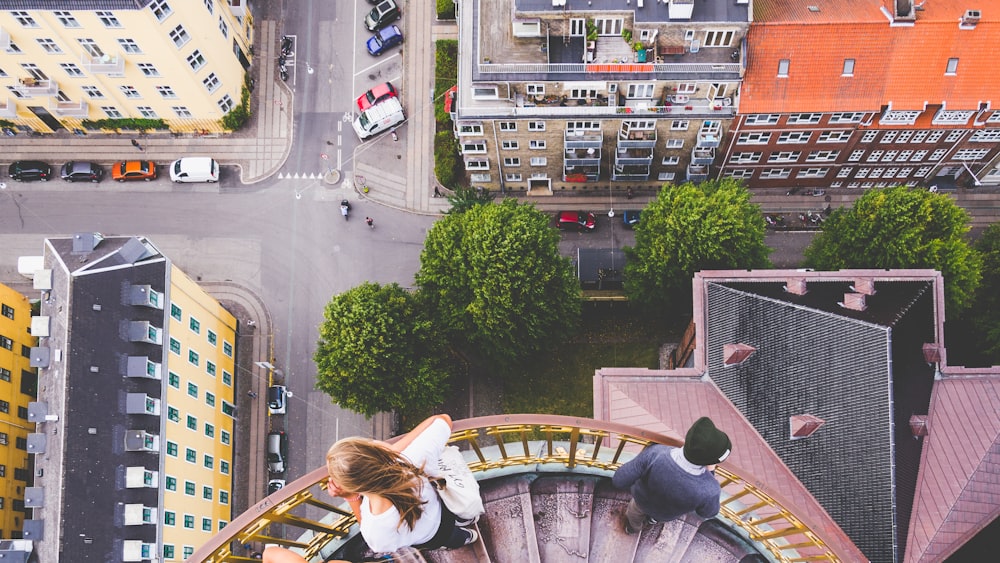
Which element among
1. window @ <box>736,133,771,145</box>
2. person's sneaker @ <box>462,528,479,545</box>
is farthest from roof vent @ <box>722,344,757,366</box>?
person's sneaker @ <box>462,528,479,545</box>

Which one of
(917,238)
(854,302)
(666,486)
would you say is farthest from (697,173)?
(666,486)

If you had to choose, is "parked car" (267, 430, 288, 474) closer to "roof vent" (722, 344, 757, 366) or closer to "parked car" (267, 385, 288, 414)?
"parked car" (267, 385, 288, 414)

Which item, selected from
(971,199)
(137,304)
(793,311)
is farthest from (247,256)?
(971,199)

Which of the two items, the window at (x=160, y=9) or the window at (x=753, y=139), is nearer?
the window at (x=160, y=9)

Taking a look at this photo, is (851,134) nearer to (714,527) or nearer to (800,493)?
(800,493)

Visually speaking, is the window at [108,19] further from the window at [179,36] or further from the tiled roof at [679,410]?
the tiled roof at [679,410]

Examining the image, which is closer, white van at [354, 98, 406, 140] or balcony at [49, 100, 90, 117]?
balcony at [49, 100, 90, 117]

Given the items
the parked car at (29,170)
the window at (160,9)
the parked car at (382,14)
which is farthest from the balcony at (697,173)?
the parked car at (29,170)
